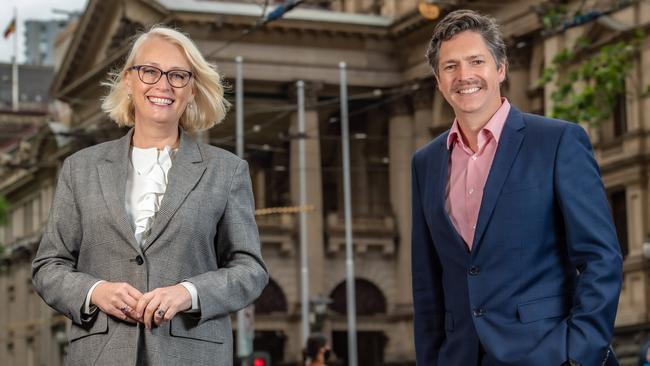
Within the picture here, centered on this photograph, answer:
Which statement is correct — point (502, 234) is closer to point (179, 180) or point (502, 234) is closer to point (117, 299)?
point (179, 180)

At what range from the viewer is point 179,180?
18.0 ft

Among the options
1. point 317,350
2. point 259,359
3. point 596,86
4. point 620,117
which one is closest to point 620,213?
point 620,117

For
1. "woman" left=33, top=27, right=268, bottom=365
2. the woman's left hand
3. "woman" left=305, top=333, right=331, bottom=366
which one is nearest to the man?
"woman" left=33, top=27, right=268, bottom=365

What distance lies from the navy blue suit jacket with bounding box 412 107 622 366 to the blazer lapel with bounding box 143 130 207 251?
879mm

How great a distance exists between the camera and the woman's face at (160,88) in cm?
555

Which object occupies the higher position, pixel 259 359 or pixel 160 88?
pixel 160 88

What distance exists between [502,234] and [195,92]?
1163 mm

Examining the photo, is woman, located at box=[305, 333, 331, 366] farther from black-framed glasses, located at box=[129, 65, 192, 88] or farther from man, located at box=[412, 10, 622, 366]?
black-framed glasses, located at box=[129, 65, 192, 88]

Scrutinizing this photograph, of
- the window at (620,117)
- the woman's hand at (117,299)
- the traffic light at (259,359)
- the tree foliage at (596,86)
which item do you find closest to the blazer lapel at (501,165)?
the woman's hand at (117,299)

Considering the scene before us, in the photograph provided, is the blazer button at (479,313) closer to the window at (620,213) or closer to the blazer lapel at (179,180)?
the blazer lapel at (179,180)

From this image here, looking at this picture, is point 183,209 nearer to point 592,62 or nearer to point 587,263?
point 587,263

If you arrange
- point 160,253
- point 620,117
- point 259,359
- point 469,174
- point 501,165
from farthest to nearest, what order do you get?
point 620,117
point 259,359
point 469,174
point 501,165
point 160,253

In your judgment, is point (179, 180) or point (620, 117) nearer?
point (179, 180)

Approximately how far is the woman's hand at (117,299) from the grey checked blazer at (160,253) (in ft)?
0.20
